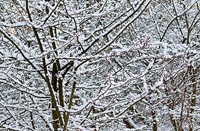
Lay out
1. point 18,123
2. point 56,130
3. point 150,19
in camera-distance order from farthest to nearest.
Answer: point 150,19 → point 18,123 → point 56,130

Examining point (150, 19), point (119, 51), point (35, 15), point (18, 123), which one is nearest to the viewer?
point (119, 51)

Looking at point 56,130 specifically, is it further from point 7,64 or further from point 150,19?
point 150,19

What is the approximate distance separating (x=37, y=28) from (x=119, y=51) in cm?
74

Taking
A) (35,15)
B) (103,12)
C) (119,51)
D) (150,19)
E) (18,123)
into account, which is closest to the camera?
(119,51)

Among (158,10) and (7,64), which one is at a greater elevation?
(158,10)

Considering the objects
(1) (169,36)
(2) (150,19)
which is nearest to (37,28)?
(2) (150,19)

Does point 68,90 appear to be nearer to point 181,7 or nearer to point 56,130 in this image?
point 56,130

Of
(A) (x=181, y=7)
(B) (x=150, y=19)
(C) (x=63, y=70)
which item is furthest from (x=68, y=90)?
(A) (x=181, y=7)

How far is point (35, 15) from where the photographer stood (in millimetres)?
3988

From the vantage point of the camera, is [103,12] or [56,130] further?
[56,130]

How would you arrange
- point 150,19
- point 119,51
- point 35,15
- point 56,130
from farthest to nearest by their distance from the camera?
1. point 150,19
2. point 35,15
3. point 56,130
4. point 119,51

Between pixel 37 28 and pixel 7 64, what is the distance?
1.80ft

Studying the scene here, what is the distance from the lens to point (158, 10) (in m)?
7.35

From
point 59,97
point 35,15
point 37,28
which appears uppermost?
point 35,15
